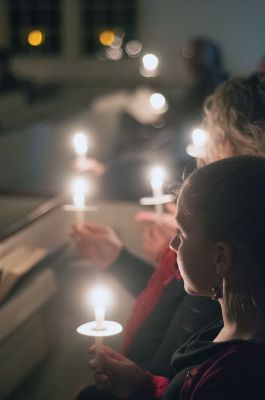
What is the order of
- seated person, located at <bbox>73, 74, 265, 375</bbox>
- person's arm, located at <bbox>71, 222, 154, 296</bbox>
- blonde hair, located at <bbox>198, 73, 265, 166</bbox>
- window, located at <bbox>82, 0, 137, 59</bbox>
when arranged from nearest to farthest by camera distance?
seated person, located at <bbox>73, 74, 265, 375</bbox> < blonde hair, located at <bbox>198, 73, 265, 166</bbox> < person's arm, located at <bbox>71, 222, 154, 296</bbox> < window, located at <bbox>82, 0, 137, 59</bbox>

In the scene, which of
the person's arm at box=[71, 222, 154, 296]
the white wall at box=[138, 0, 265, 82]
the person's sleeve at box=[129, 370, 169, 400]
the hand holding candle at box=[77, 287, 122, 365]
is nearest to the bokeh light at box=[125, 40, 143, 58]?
the white wall at box=[138, 0, 265, 82]

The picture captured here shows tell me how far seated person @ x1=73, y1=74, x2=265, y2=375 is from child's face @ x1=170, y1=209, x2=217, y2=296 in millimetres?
417

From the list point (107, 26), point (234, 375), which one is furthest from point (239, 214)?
point (107, 26)

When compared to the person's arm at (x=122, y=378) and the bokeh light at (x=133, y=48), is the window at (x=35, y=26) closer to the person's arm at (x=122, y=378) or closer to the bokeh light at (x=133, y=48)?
the bokeh light at (x=133, y=48)

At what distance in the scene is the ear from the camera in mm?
1479

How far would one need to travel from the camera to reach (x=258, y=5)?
11000mm

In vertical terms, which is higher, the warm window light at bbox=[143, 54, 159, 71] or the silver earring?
the warm window light at bbox=[143, 54, 159, 71]

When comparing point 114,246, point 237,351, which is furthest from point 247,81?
point 237,351

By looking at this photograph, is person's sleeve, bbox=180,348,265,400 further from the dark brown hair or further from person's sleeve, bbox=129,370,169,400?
person's sleeve, bbox=129,370,169,400

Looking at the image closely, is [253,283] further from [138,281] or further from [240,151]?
[138,281]

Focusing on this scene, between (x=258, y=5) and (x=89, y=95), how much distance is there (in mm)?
2524

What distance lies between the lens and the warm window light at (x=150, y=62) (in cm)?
1113

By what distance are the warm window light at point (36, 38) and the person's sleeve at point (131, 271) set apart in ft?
31.6

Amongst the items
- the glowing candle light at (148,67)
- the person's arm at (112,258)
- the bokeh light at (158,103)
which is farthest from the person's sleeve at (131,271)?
the glowing candle light at (148,67)
